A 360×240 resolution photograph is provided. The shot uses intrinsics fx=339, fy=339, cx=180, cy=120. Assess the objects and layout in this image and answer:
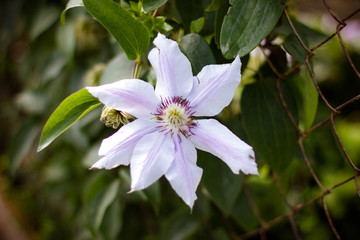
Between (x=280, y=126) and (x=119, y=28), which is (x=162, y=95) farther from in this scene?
(x=280, y=126)

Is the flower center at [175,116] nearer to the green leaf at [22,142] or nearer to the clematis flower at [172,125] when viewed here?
the clematis flower at [172,125]

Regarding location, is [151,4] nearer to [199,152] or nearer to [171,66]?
[171,66]

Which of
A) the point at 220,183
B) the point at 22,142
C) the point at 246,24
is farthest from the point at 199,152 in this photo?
the point at 22,142

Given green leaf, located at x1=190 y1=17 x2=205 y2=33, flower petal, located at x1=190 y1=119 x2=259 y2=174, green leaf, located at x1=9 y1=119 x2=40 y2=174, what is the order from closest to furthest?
flower petal, located at x1=190 y1=119 x2=259 y2=174 → green leaf, located at x1=190 y1=17 x2=205 y2=33 → green leaf, located at x1=9 y1=119 x2=40 y2=174

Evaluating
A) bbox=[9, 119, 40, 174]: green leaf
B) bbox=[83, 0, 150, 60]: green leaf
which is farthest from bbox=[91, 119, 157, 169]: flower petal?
bbox=[9, 119, 40, 174]: green leaf

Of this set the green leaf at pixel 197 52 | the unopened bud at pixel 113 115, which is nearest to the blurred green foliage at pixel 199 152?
the green leaf at pixel 197 52

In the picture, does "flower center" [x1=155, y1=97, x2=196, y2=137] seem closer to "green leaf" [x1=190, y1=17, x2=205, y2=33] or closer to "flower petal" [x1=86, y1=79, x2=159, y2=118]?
"flower petal" [x1=86, y1=79, x2=159, y2=118]
